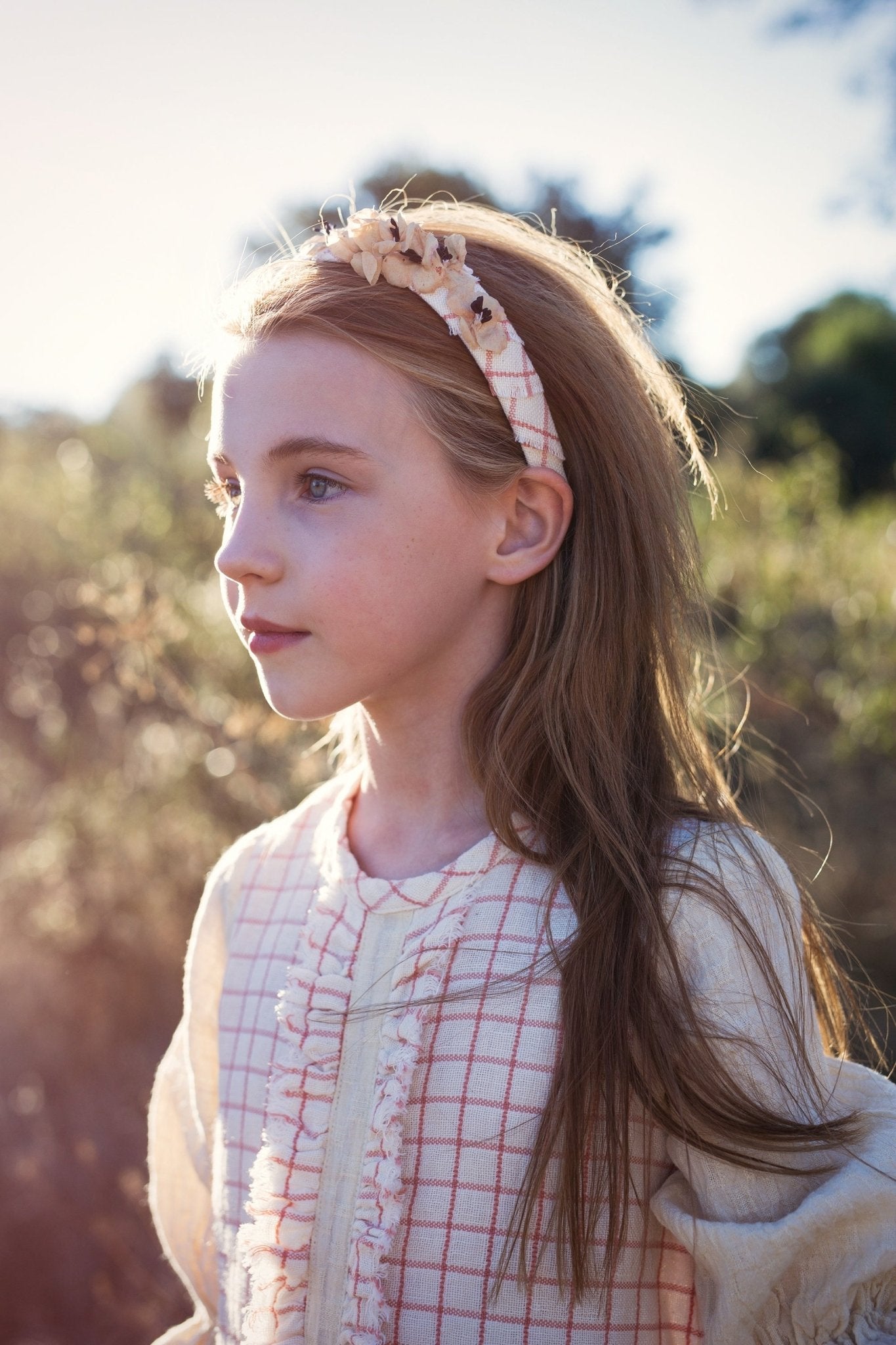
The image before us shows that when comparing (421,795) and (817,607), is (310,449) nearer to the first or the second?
(421,795)

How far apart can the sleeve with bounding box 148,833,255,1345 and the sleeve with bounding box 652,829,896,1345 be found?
2.56 ft

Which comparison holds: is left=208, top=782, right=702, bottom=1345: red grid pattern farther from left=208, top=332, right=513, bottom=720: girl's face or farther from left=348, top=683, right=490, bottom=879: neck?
left=208, top=332, right=513, bottom=720: girl's face

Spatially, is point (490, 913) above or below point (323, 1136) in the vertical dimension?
above

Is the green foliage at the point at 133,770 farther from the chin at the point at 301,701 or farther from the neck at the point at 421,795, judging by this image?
the chin at the point at 301,701

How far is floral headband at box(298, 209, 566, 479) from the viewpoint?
160cm

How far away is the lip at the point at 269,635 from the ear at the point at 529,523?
1.02 ft

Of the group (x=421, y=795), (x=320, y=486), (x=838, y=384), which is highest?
(x=838, y=384)

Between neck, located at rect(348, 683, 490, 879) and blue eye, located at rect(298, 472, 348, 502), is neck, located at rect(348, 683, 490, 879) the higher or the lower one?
the lower one

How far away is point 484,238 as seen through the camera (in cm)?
177

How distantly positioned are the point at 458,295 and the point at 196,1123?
54.8 inches

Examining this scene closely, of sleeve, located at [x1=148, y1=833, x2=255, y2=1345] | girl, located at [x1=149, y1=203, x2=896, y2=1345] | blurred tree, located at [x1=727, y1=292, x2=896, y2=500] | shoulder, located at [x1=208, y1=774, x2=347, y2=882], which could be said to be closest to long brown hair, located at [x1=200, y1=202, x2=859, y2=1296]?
girl, located at [x1=149, y1=203, x2=896, y2=1345]

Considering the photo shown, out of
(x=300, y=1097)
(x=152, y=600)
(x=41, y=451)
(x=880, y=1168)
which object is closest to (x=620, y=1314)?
(x=880, y=1168)

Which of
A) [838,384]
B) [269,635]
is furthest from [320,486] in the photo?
[838,384]

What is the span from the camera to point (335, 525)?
150cm
